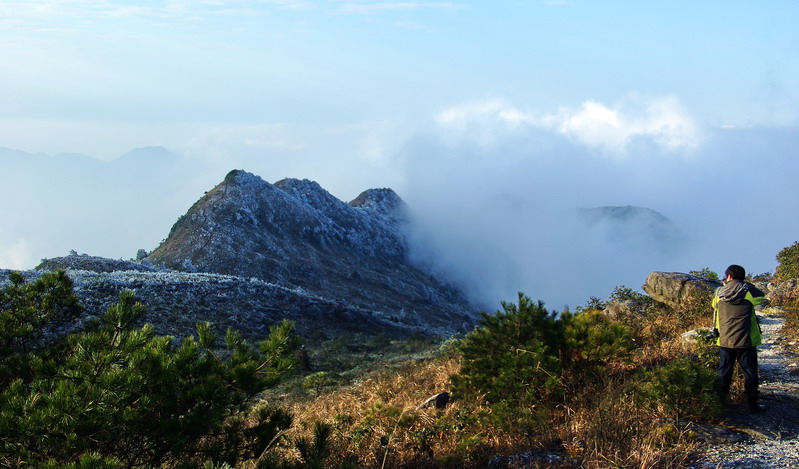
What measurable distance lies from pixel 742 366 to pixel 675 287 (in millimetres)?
10626

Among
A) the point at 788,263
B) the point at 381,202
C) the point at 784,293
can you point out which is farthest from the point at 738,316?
the point at 381,202

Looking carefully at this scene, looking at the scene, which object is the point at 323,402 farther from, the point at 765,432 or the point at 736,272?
the point at 736,272

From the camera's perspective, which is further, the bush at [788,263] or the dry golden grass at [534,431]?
the bush at [788,263]

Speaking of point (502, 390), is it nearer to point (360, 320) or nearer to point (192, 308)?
point (192, 308)

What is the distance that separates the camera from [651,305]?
17859 mm

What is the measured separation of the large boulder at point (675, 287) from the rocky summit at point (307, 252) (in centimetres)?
1759

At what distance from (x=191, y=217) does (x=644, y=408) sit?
47.8 meters

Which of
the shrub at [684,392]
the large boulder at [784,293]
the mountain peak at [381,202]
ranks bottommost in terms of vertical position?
the shrub at [684,392]

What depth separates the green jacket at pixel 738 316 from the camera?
26.4 feet

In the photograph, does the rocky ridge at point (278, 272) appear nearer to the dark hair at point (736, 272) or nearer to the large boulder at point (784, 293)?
the large boulder at point (784, 293)

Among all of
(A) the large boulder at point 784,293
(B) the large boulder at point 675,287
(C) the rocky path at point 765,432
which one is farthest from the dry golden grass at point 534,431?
(A) the large boulder at point 784,293

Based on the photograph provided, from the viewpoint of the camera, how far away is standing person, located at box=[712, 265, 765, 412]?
7891 millimetres

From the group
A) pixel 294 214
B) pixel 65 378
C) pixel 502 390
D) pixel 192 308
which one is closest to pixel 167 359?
pixel 65 378

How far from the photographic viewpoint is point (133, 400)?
4.74 m
